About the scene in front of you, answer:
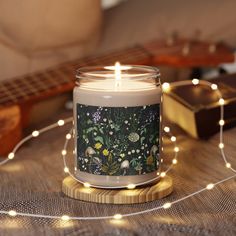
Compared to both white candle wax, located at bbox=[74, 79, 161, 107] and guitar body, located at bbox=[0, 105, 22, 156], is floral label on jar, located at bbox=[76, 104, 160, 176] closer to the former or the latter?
white candle wax, located at bbox=[74, 79, 161, 107]

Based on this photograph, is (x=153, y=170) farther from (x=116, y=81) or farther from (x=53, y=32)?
(x=53, y=32)

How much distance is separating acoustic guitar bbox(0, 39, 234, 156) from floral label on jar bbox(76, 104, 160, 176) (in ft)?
0.91

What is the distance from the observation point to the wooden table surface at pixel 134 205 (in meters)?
0.59

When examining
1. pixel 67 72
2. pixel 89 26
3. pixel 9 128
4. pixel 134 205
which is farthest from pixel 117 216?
pixel 89 26

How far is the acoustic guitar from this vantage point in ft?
3.19

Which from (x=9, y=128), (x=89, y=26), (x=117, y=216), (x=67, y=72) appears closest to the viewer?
(x=117, y=216)

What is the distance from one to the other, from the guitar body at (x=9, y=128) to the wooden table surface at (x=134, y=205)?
0.12ft

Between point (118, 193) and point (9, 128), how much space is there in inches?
13.0

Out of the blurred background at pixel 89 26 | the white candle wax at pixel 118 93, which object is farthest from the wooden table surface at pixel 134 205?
the blurred background at pixel 89 26

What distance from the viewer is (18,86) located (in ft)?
3.52

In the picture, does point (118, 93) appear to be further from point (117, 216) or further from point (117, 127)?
point (117, 216)

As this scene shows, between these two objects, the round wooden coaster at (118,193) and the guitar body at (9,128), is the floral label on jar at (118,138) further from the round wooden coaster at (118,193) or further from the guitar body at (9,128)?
the guitar body at (9,128)

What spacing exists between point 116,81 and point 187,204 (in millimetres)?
169

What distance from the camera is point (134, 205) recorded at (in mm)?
669
